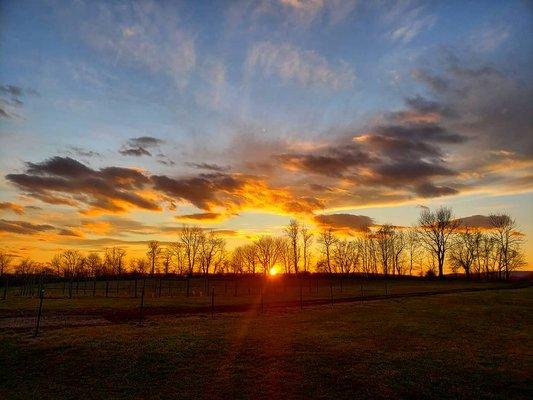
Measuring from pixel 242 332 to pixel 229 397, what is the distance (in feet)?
39.6

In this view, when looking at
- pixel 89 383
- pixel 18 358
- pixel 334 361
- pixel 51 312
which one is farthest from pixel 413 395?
pixel 51 312

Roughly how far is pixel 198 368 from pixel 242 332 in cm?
872

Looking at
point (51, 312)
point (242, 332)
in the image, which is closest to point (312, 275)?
point (51, 312)

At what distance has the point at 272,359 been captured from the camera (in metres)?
19.2

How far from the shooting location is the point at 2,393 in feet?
50.6

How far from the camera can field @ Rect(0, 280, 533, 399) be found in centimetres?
1517

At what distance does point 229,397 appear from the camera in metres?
14.4

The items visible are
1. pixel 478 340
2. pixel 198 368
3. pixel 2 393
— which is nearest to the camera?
pixel 2 393

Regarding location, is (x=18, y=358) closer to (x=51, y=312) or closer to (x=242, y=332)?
(x=242, y=332)

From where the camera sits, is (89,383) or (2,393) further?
(89,383)

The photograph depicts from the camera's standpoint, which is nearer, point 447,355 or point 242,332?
point 447,355

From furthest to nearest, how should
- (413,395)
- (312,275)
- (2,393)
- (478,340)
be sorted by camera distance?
(312,275), (478,340), (2,393), (413,395)

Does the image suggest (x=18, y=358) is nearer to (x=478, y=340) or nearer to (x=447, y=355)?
(x=447, y=355)

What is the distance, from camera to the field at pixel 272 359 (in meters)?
15.2
